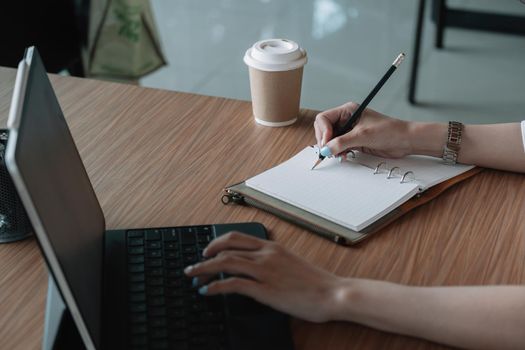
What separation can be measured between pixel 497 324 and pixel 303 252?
11.0 inches

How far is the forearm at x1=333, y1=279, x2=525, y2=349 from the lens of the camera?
0.77 meters

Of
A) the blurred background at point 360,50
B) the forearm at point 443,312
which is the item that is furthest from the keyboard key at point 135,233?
the blurred background at point 360,50

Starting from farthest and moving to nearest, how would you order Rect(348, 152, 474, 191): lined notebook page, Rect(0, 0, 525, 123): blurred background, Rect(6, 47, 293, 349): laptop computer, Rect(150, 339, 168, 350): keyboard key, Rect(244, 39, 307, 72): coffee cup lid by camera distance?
Rect(0, 0, 525, 123): blurred background, Rect(244, 39, 307, 72): coffee cup lid, Rect(348, 152, 474, 191): lined notebook page, Rect(150, 339, 168, 350): keyboard key, Rect(6, 47, 293, 349): laptop computer

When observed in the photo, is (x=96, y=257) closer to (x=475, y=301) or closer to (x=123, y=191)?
(x=123, y=191)

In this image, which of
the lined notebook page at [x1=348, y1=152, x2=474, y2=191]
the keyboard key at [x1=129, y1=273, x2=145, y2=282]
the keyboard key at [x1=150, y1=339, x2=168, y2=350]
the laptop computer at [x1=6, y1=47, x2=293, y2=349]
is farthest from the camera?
the lined notebook page at [x1=348, y1=152, x2=474, y2=191]

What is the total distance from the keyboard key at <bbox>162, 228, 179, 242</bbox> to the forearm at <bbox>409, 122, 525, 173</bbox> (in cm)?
45

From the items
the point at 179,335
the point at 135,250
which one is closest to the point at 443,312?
the point at 179,335

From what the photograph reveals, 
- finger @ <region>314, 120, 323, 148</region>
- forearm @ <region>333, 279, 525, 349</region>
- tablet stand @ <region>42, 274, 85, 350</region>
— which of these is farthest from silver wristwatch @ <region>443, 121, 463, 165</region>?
tablet stand @ <region>42, 274, 85, 350</region>

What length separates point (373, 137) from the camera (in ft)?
3.73

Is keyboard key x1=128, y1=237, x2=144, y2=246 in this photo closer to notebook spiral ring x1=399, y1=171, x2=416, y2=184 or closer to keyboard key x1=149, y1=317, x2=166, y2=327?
keyboard key x1=149, y1=317, x2=166, y2=327

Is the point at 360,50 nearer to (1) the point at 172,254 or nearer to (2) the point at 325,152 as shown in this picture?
(2) the point at 325,152

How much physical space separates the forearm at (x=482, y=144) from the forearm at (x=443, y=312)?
1.20 ft

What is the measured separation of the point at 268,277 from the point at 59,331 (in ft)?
0.84

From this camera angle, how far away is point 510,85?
3.03 m
